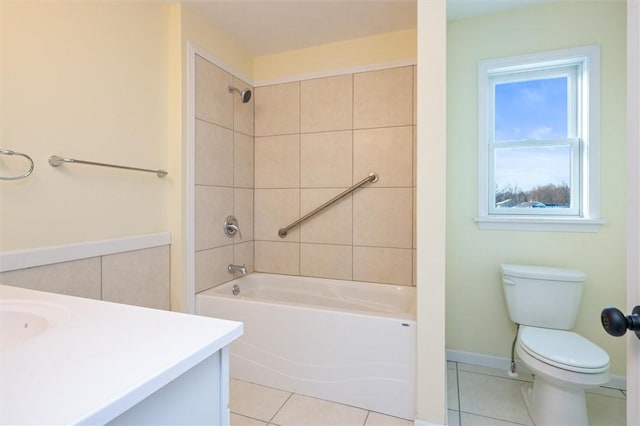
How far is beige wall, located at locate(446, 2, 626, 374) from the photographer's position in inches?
72.8

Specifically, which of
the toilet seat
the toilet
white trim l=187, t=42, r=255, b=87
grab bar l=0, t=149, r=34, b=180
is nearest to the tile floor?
the toilet

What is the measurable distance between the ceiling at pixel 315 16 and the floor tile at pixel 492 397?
7.85 ft

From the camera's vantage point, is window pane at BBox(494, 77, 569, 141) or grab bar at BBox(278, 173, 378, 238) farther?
grab bar at BBox(278, 173, 378, 238)

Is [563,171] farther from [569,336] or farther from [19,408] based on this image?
[19,408]

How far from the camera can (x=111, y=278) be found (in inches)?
63.7

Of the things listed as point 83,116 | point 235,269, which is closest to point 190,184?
point 83,116

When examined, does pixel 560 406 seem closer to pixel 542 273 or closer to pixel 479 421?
pixel 479 421

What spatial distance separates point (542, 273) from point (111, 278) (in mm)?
2395

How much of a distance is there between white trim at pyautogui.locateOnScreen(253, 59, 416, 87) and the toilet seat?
6.21 ft

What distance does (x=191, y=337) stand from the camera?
0.62 meters

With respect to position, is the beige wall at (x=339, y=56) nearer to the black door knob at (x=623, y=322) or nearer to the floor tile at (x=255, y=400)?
the black door knob at (x=623, y=322)

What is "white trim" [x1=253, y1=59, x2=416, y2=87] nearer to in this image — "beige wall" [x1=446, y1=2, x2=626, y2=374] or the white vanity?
"beige wall" [x1=446, y1=2, x2=626, y2=374]

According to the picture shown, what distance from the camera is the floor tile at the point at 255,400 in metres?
1.67

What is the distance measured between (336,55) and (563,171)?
180 centimetres
